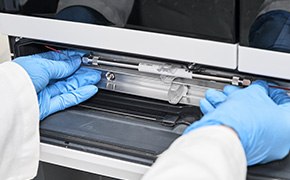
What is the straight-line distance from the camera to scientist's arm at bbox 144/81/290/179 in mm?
747

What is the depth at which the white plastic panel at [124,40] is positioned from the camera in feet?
3.28

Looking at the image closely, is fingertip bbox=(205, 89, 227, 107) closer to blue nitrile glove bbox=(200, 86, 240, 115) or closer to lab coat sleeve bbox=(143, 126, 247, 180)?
blue nitrile glove bbox=(200, 86, 240, 115)

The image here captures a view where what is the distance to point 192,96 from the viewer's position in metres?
1.13

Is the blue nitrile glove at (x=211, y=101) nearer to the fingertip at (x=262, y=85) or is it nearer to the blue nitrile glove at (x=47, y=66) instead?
the fingertip at (x=262, y=85)

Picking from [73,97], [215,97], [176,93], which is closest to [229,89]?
[215,97]

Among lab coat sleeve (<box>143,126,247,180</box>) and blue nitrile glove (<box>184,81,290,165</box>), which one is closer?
lab coat sleeve (<box>143,126,247,180</box>)

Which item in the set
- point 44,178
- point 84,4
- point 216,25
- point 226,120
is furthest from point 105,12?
point 44,178

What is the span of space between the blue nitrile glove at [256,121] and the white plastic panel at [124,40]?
9cm

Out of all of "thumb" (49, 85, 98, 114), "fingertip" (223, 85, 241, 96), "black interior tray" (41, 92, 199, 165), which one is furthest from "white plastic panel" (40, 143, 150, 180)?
"fingertip" (223, 85, 241, 96)

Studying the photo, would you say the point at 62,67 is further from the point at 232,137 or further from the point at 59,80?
the point at 232,137

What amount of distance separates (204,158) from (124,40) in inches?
16.6

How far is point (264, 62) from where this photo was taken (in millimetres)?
960

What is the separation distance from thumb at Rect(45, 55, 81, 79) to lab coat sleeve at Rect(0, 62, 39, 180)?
9cm

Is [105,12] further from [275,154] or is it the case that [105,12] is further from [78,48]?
[275,154]
